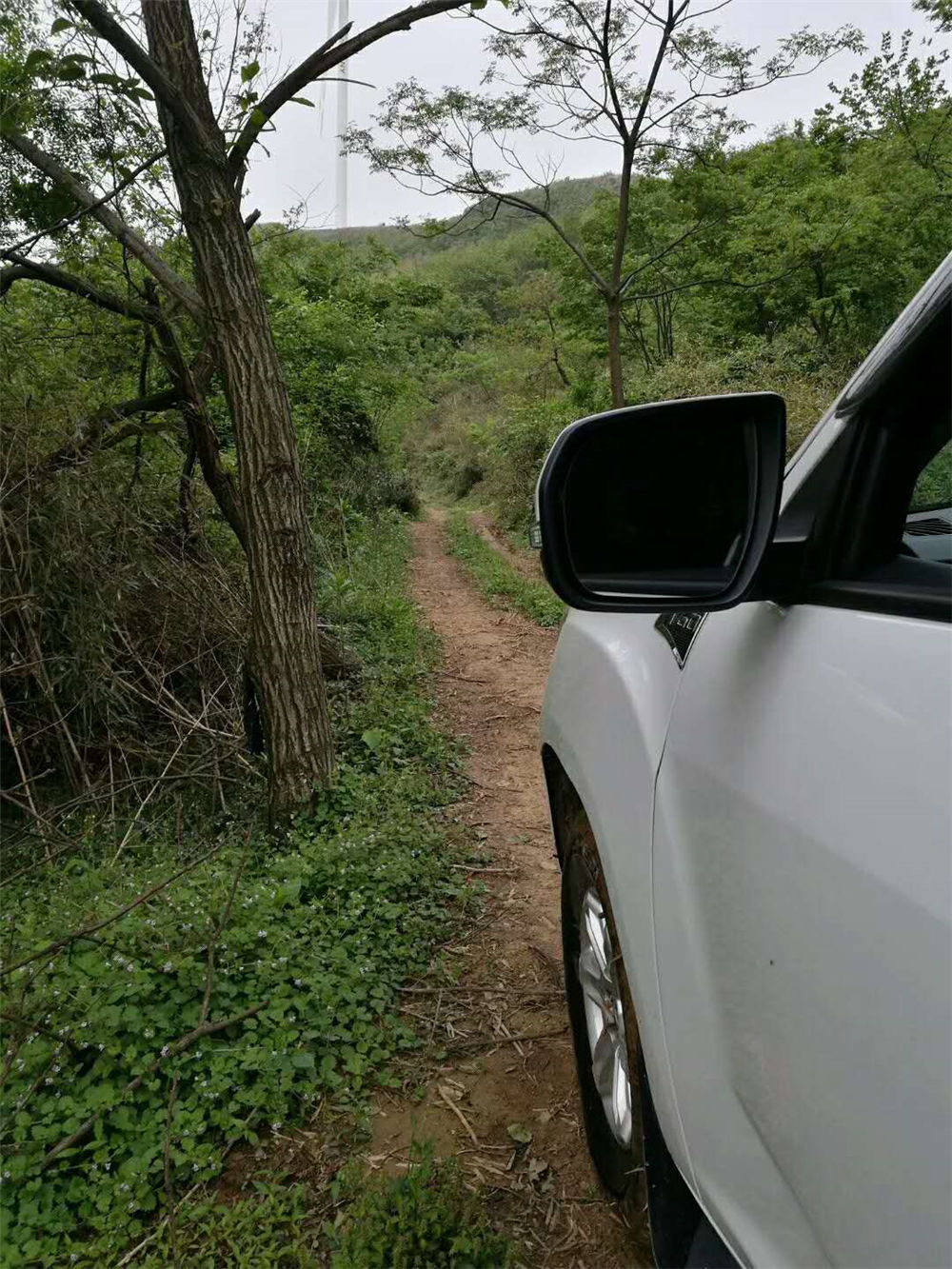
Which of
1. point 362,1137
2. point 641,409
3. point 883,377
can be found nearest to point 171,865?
point 362,1137

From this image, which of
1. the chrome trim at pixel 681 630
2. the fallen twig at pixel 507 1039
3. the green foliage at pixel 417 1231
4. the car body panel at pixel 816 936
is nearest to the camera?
the car body panel at pixel 816 936

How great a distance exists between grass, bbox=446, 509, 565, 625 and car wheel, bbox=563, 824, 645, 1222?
6.46m

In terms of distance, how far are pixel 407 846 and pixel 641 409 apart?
11.0 feet

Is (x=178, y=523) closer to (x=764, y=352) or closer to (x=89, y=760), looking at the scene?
(x=89, y=760)

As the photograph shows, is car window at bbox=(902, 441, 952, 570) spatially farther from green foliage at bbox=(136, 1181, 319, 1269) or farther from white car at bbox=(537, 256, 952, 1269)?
green foliage at bbox=(136, 1181, 319, 1269)

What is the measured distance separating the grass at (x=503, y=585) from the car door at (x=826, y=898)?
7435mm

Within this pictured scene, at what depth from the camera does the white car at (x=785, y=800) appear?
31.0 inches

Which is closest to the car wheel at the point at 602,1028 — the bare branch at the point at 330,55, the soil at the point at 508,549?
the bare branch at the point at 330,55

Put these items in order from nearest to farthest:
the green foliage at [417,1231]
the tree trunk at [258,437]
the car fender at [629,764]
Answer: the car fender at [629,764]
the green foliage at [417,1231]
the tree trunk at [258,437]

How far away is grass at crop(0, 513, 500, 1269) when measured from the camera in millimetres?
2268

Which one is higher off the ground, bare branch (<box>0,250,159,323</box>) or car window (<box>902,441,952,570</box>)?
bare branch (<box>0,250,159,323</box>)

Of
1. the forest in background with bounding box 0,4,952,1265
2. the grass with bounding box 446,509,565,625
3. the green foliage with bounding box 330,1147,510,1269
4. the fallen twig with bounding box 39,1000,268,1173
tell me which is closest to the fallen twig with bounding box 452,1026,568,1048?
the forest in background with bounding box 0,4,952,1265

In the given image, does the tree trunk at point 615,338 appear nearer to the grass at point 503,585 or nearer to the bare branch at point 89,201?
the grass at point 503,585

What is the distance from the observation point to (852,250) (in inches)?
546
